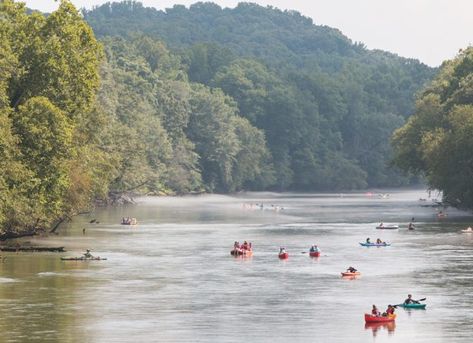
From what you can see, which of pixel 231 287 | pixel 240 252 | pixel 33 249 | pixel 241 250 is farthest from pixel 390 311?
pixel 33 249

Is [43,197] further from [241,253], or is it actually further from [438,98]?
[438,98]

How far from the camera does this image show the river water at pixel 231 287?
61.4 m

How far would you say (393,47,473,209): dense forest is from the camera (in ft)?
508

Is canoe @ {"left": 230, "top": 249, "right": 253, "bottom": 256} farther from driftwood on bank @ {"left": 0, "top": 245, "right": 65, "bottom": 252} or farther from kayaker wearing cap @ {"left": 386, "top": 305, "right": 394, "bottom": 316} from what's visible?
kayaker wearing cap @ {"left": 386, "top": 305, "right": 394, "bottom": 316}

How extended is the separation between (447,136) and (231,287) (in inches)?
3308

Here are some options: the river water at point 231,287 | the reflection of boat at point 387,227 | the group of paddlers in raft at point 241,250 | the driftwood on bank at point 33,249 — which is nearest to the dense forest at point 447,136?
the reflection of boat at point 387,227

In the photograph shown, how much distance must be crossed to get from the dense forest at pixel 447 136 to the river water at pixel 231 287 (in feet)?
82.9

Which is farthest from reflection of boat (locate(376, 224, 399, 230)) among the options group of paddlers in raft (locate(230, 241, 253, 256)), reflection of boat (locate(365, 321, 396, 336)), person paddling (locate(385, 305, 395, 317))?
reflection of boat (locate(365, 321, 396, 336))

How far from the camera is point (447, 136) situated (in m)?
157

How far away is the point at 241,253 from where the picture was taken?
10144 cm

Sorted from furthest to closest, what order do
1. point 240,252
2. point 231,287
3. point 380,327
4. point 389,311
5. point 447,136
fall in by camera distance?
point 447,136 → point 240,252 → point 231,287 → point 389,311 → point 380,327

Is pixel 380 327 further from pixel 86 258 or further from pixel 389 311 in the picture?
pixel 86 258

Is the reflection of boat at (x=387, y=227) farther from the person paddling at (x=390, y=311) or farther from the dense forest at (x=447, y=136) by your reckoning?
the person paddling at (x=390, y=311)

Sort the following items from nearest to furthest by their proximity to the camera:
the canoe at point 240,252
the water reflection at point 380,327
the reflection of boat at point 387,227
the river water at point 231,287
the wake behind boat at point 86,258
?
1. the river water at point 231,287
2. the water reflection at point 380,327
3. the wake behind boat at point 86,258
4. the canoe at point 240,252
5. the reflection of boat at point 387,227
